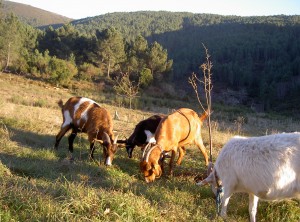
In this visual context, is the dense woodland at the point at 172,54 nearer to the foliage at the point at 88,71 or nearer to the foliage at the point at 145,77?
the foliage at the point at 145,77

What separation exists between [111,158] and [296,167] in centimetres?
446

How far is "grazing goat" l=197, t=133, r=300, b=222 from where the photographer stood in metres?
4.78

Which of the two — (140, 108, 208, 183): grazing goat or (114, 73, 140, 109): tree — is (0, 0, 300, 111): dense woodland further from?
(140, 108, 208, 183): grazing goat

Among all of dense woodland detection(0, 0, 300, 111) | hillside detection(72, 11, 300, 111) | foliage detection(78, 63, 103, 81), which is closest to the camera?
dense woodland detection(0, 0, 300, 111)

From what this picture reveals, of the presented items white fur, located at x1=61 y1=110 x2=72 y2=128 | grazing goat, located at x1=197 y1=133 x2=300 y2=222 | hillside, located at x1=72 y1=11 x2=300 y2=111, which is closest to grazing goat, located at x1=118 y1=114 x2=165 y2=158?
white fur, located at x1=61 y1=110 x2=72 y2=128

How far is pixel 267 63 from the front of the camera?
100188 mm

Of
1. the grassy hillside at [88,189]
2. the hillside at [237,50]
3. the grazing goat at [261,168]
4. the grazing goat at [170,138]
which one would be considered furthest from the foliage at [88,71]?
the grazing goat at [261,168]

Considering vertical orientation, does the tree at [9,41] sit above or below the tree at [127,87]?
above

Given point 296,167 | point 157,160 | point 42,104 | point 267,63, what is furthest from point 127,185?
point 267,63

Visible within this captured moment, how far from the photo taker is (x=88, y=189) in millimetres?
4609

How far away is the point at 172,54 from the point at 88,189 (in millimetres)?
120274

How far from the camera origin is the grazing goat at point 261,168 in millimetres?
4781

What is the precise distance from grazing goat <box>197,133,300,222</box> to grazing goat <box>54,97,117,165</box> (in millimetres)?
3468

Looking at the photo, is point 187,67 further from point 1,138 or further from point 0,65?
point 1,138
